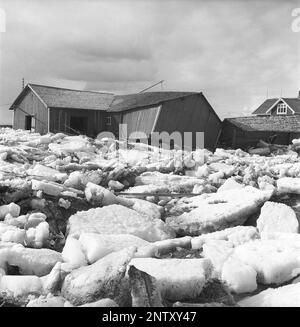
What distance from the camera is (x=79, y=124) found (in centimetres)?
2356

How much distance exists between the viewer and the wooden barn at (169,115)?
2019 centimetres

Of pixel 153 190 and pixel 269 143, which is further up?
pixel 269 143

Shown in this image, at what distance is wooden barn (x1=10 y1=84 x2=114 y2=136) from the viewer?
72.9 ft

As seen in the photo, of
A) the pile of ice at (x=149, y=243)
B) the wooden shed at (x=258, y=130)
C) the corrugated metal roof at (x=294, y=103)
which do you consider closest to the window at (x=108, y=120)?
the wooden shed at (x=258, y=130)

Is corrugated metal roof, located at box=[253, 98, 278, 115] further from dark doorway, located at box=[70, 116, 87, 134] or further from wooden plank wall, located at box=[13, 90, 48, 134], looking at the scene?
wooden plank wall, located at box=[13, 90, 48, 134]

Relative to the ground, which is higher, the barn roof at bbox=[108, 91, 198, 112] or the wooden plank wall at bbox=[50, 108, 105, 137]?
the barn roof at bbox=[108, 91, 198, 112]

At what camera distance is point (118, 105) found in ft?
76.2

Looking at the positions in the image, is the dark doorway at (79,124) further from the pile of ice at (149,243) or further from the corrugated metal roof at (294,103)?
the corrugated metal roof at (294,103)

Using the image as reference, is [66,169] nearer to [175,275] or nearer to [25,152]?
[25,152]

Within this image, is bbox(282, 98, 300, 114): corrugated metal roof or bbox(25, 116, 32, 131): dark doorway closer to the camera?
bbox(25, 116, 32, 131): dark doorway

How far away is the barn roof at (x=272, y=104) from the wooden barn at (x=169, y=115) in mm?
13021

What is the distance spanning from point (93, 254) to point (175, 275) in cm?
108

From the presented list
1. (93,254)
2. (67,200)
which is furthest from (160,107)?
(93,254)

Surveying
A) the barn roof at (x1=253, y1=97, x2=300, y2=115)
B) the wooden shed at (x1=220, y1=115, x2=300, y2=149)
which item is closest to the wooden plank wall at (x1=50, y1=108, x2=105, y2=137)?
the wooden shed at (x1=220, y1=115, x2=300, y2=149)
